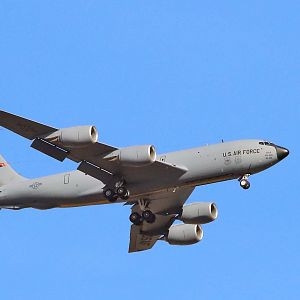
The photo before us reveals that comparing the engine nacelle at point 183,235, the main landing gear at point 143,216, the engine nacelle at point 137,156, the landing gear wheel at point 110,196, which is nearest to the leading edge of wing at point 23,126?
the engine nacelle at point 137,156

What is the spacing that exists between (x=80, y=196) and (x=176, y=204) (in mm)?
6485

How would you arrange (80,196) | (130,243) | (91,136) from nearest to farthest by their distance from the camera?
1. (91,136)
2. (80,196)
3. (130,243)

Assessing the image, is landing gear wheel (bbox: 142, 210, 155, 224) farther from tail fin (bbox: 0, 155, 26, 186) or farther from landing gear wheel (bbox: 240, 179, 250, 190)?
tail fin (bbox: 0, 155, 26, 186)

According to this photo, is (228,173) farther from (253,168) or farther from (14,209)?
(14,209)

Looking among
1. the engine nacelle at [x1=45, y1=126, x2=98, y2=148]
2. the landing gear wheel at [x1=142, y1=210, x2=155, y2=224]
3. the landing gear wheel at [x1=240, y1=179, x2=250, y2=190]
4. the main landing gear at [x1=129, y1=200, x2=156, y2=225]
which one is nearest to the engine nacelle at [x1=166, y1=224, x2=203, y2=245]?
the main landing gear at [x1=129, y1=200, x2=156, y2=225]

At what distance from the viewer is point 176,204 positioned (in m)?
78.2

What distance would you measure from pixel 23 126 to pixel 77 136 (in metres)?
3.29

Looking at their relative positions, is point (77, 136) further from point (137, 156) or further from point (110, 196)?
point (110, 196)

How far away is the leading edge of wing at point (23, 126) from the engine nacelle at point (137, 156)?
426cm

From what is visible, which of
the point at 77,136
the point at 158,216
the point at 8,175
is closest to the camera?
the point at 77,136

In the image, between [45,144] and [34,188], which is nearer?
Answer: [45,144]

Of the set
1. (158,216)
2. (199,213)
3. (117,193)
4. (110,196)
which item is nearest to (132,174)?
(117,193)

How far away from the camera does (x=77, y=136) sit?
6962 cm

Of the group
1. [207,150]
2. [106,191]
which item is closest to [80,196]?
[106,191]
